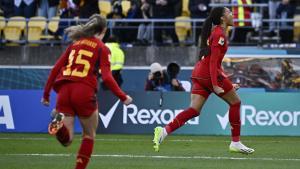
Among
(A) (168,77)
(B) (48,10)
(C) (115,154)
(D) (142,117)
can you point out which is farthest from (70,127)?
(B) (48,10)

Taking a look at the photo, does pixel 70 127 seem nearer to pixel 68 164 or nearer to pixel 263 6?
pixel 68 164

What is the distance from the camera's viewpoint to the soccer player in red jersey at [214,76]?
50.8 ft

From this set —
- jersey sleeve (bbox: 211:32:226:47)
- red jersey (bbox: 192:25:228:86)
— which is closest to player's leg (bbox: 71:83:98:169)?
red jersey (bbox: 192:25:228:86)

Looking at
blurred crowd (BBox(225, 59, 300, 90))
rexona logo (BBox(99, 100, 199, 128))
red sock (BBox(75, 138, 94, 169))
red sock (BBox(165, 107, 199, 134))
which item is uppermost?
red sock (BBox(75, 138, 94, 169))

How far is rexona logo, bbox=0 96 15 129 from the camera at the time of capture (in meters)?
21.6

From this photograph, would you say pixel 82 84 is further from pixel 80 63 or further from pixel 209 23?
pixel 209 23

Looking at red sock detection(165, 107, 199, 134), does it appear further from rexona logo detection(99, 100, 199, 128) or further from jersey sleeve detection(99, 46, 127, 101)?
rexona logo detection(99, 100, 199, 128)

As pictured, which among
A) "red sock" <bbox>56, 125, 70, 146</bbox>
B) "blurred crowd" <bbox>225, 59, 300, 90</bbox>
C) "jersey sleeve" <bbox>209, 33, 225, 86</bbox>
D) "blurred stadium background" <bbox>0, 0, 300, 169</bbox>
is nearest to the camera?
"red sock" <bbox>56, 125, 70, 146</bbox>

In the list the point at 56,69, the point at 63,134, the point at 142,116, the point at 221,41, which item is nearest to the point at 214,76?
the point at 221,41

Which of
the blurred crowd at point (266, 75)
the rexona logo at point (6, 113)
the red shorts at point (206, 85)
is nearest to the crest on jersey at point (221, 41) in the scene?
the red shorts at point (206, 85)

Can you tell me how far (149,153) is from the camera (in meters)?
16.3

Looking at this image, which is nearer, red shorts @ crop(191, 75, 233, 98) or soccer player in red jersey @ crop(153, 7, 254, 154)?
soccer player in red jersey @ crop(153, 7, 254, 154)

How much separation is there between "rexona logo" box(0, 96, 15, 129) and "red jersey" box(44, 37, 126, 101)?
9.69m

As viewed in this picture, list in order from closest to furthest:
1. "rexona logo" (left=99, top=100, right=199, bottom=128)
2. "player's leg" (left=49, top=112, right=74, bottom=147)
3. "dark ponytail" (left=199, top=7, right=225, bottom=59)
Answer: "player's leg" (left=49, top=112, right=74, bottom=147) → "dark ponytail" (left=199, top=7, right=225, bottom=59) → "rexona logo" (left=99, top=100, right=199, bottom=128)
